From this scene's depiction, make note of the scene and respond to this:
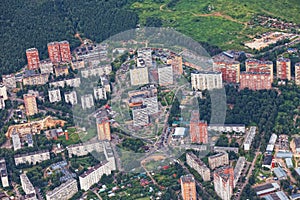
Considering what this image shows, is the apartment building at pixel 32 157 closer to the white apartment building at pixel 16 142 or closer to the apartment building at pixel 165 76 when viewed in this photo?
the white apartment building at pixel 16 142

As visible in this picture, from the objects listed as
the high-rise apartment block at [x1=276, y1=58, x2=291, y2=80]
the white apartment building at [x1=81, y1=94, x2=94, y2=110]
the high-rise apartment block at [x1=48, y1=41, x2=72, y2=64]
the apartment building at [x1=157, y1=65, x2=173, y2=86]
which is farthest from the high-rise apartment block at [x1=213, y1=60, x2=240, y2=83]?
the high-rise apartment block at [x1=48, y1=41, x2=72, y2=64]

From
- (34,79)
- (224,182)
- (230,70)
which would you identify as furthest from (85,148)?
(230,70)

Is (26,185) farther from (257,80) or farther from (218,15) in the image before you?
(218,15)

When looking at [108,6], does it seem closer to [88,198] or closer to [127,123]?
[127,123]

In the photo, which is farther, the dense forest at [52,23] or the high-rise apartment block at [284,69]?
the dense forest at [52,23]

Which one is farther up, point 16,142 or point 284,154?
point 16,142

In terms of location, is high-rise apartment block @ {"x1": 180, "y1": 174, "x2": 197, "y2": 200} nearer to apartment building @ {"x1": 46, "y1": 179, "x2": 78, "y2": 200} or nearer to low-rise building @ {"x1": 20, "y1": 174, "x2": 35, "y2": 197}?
apartment building @ {"x1": 46, "y1": 179, "x2": 78, "y2": 200}

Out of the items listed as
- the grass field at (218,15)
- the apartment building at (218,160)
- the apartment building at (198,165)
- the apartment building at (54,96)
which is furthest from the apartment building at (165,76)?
the apartment building at (218,160)
